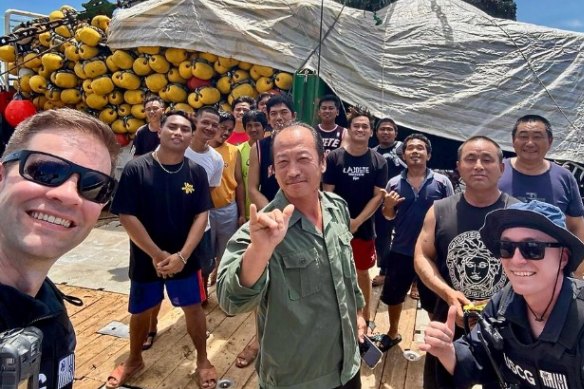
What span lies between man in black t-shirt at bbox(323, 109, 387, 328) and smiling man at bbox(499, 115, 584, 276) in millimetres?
967

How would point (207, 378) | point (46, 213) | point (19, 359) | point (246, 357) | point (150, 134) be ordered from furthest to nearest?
point (150, 134) < point (246, 357) < point (207, 378) < point (46, 213) < point (19, 359)

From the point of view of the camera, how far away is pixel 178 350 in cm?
318

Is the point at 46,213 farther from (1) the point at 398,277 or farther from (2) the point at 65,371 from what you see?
(1) the point at 398,277

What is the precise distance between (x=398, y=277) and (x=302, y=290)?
1716 millimetres

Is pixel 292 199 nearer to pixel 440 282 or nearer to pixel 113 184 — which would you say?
pixel 113 184

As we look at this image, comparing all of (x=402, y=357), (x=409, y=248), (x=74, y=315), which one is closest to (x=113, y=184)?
(x=409, y=248)

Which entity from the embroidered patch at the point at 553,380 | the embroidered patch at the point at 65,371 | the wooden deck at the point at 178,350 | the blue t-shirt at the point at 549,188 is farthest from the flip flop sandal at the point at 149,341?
the blue t-shirt at the point at 549,188

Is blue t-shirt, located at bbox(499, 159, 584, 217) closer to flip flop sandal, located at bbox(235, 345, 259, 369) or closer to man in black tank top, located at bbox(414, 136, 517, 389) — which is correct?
man in black tank top, located at bbox(414, 136, 517, 389)

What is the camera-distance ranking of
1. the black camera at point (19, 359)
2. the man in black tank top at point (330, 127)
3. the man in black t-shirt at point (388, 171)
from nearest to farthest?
the black camera at point (19, 359)
the man in black tank top at point (330, 127)
the man in black t-shirt at point (388, 171)

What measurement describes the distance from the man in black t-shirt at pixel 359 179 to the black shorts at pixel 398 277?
0.79 feet

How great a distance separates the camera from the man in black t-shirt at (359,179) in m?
3.31

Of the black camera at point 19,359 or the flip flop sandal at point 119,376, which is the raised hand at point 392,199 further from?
the black camera at point 19,359

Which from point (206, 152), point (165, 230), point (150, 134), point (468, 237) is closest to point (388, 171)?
point (206, 152)

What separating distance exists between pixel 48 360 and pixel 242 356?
2110 millimetres
